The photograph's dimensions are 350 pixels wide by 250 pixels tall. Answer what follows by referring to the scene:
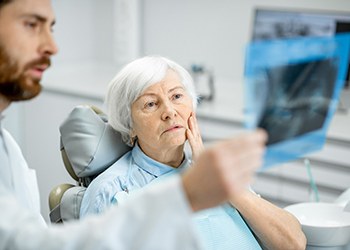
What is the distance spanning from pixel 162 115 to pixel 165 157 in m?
0.14

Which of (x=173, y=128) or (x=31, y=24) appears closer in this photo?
(x=31, y=24)

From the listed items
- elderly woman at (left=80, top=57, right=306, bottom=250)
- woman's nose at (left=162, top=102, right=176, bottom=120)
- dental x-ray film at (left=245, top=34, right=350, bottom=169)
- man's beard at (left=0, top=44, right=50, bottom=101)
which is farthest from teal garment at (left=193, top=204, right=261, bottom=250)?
dental x-ray film at (left=245, top=34, right=350, bottom=169)

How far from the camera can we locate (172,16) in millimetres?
3910

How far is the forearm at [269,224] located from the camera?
170cm

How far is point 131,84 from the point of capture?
5.92ft

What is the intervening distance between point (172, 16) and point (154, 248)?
3196 mm

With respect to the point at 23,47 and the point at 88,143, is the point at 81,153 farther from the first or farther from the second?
the point at 23,47

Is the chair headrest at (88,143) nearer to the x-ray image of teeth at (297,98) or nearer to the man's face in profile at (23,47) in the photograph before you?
the man's face in profile at (23,47)

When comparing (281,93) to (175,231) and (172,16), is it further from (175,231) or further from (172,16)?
(175,231)

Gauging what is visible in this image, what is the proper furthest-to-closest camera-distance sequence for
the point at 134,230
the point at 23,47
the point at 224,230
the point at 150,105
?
1. the point at 150,105
2. the point at 224,230
3. the point at 23,47
4. the point at 134,230

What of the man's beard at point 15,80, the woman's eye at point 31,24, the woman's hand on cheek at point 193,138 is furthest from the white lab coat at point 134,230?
the woman's hand on cheek at point 193,138

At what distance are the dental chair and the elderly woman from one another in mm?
44

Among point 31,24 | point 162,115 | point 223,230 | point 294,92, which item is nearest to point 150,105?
point 162,115

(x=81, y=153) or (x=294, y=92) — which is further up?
(x=81, y=153)
